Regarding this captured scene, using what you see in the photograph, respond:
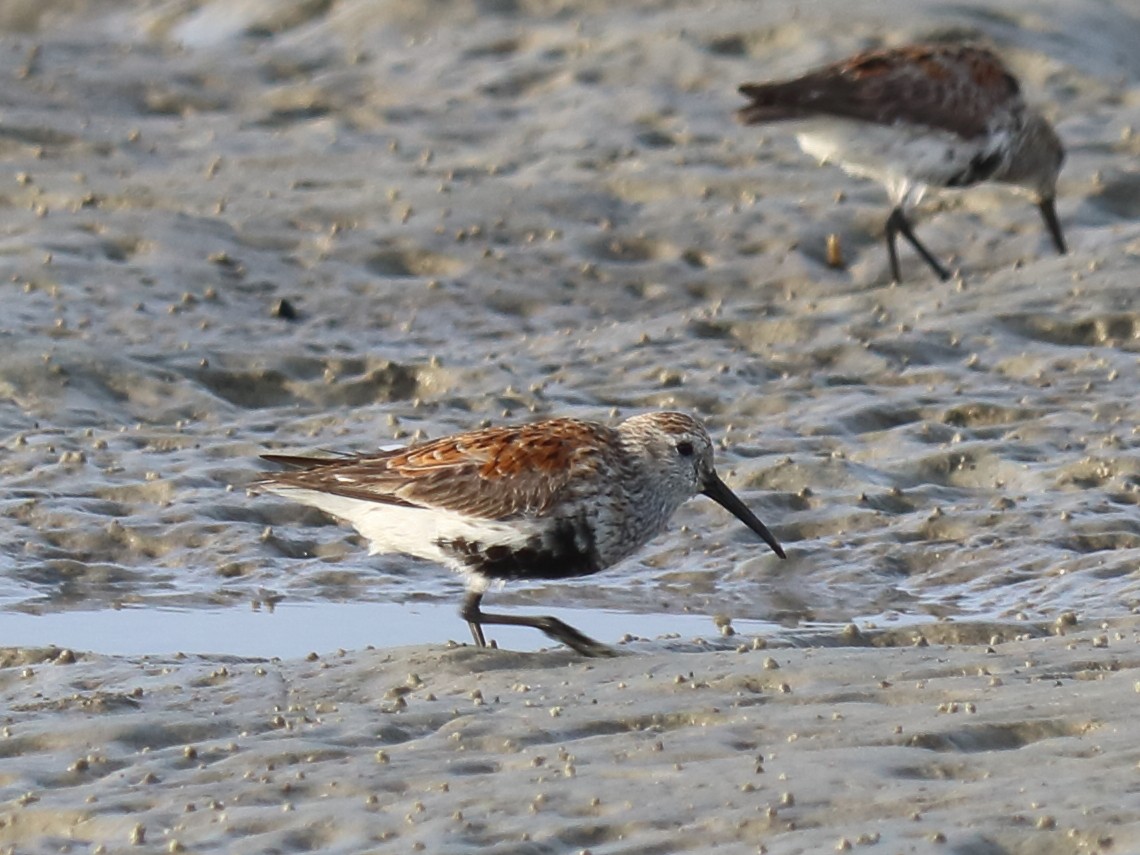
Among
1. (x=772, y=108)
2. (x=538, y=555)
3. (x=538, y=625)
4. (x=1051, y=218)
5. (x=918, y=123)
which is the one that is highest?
(x=538, y=555)

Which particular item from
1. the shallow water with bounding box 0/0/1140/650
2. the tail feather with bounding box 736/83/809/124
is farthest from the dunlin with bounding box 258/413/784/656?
the tail feather with bounding box 736/83/809/124

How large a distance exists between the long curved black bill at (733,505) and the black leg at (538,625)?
0.94 metres

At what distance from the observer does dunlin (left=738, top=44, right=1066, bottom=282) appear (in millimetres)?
12945

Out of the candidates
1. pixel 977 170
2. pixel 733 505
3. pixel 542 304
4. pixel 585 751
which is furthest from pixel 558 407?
pixel 585 751

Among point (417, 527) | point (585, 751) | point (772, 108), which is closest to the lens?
point (585, 751)

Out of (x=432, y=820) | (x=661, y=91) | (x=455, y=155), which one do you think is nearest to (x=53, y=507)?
(x=432, y=820)

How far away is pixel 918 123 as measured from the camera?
13.3m

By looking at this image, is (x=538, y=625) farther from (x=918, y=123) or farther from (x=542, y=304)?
(x=918, y=123)

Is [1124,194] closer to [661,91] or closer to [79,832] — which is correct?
[661,91]

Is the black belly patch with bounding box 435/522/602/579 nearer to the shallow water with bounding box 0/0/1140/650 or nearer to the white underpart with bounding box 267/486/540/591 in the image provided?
the white underpart with bounding box 267/486/540/591

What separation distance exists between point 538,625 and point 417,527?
568 mm

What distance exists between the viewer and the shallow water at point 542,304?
9602mm

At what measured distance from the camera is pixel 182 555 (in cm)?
961

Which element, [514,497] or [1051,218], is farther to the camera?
[1051,218]
